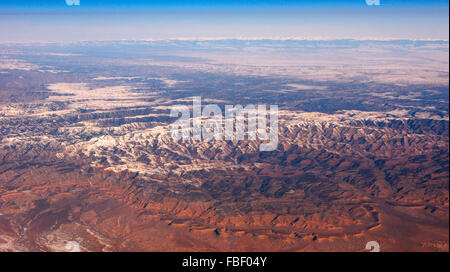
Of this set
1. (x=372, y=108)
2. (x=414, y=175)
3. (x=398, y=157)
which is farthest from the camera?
(x=372, y=108)

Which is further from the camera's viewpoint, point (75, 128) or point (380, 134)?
point (75, 128)

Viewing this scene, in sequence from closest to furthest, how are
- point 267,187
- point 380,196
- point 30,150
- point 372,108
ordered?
1. point 380,196
2. point 267,187
3. point 30,150
4. point 372,108

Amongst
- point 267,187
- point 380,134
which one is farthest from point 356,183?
point 380,134

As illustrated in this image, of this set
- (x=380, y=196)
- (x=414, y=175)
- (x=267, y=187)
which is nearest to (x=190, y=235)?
(x=267, y=187)

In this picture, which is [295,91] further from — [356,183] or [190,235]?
[190,235]

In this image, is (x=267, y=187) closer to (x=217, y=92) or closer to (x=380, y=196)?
(x=380, y=196)

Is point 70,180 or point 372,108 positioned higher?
point 372,108
